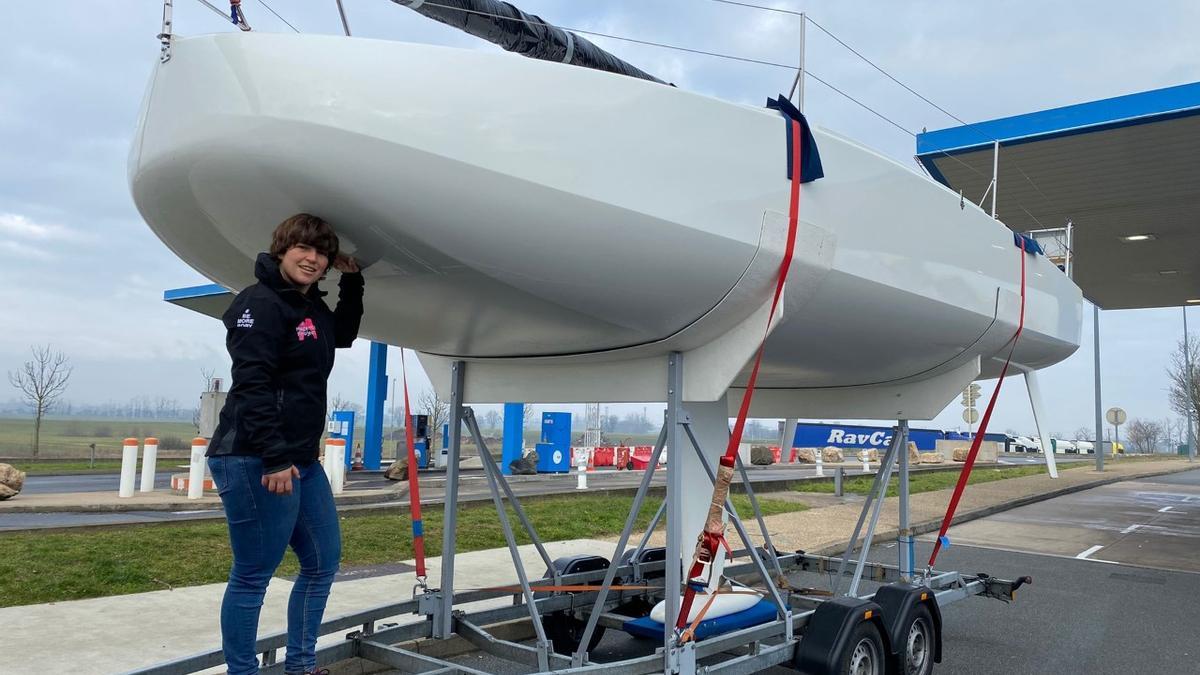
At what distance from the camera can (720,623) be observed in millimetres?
3611

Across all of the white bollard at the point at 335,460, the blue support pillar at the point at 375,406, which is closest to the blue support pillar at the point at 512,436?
the blue support pillar at the point at 375,406

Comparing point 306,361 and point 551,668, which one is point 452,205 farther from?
point 551,668

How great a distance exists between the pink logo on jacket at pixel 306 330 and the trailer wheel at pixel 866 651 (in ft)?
8.33

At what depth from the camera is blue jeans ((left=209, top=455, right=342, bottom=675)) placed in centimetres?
261

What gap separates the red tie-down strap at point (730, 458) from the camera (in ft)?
9.86

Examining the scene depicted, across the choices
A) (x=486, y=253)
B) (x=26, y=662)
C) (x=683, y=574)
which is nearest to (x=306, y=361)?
(x=486, y=253)

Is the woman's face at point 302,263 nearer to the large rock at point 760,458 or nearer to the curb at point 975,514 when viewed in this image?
the curb at point 975,514

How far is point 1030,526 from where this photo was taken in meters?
11.7

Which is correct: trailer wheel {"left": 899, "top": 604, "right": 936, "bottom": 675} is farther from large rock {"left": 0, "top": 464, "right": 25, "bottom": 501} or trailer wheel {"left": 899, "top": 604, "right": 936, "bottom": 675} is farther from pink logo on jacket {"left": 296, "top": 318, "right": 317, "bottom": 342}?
large rock {"left": 0, "top": 464, "right": 25, "bottom": 501}

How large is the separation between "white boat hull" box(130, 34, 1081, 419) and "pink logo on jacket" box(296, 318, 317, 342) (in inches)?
11.5

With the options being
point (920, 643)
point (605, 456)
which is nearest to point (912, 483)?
point (605, 456)

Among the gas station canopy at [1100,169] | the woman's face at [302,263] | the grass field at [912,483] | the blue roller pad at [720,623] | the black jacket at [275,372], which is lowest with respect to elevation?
the grass field at [912,483]

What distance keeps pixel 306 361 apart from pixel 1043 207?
44.8 ft

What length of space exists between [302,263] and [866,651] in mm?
2953
